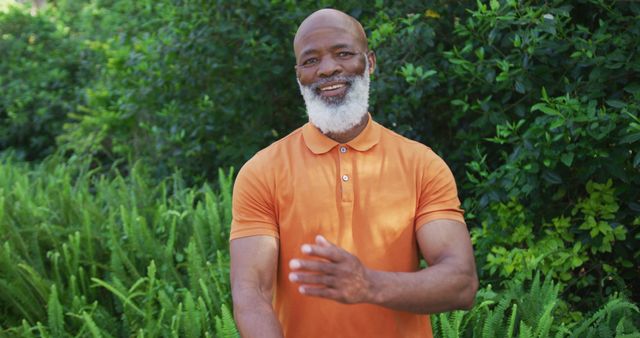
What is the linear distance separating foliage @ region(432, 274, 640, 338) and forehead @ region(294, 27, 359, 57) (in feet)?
5.67

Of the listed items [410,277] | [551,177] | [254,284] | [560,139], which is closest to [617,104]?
[560,139]

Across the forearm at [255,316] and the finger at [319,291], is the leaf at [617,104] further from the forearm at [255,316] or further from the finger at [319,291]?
the finger at [319,291]

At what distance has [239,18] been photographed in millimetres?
6414

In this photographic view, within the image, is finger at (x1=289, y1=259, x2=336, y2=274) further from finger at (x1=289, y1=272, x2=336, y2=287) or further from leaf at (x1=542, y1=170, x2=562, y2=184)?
leaf at (x1=542, y1=170, x2=562, y2=184)

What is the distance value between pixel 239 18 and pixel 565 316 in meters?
3.34

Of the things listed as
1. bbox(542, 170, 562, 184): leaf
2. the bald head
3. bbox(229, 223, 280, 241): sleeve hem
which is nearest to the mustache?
the bald head

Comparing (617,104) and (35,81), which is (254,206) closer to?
(617,104)

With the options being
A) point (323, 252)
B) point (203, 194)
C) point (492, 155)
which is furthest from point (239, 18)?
point (323, 252)

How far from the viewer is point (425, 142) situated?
565 cm

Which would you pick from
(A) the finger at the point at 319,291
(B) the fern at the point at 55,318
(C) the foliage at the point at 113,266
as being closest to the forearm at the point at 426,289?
(A) the finger at the point at 319,291

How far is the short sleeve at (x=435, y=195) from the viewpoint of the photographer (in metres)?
2.50

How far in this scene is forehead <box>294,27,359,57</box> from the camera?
2.59 metres

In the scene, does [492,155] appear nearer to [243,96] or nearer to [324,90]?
[243,96]

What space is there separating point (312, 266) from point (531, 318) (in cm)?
243
